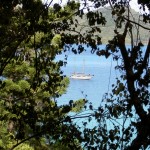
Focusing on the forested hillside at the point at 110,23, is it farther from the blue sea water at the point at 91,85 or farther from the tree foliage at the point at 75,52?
the blue sea water at the point at 91,85

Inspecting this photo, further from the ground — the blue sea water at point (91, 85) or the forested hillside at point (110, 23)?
the forested hillside at point (110, 23)

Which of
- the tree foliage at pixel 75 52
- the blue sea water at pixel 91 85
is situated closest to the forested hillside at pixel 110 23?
the tree foliage at pixel 75 52

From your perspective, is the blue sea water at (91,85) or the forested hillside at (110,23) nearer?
the forested hillside at (110,23)

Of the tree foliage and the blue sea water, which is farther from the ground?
the tree foliage

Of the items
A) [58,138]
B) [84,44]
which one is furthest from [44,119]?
[84,44]

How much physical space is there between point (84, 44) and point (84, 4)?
379 millimetres

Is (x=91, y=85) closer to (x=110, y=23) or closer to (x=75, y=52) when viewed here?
(x=110, y=23)

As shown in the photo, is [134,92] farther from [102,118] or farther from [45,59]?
[45,59]

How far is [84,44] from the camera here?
3.75 m

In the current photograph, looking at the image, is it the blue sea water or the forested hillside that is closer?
the forested hillside

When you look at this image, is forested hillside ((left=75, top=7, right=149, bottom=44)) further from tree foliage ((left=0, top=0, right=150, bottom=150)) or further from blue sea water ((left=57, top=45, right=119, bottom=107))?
blue sea water ((left=57, top=45, right=119, bottom=107))

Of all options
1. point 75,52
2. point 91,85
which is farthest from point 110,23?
point 91,85

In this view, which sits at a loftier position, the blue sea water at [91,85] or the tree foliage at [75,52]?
the tree foliage at [75,52]

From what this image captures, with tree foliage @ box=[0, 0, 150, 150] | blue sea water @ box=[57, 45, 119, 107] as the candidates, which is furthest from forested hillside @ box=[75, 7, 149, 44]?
blue sea water @ box=[57, 45, 119, 107]
